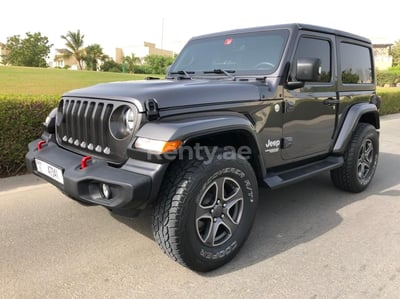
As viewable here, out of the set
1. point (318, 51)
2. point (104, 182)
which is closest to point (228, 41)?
point (318, 51)

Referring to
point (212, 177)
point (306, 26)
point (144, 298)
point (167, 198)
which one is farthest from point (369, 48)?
point (144, 298)

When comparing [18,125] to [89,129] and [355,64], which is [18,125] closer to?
[89,129]

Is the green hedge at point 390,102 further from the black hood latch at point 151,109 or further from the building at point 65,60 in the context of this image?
the building at point 65,60

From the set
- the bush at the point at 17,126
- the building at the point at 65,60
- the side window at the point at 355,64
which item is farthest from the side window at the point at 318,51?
the building at the point at 65,60

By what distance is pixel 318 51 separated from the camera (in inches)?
158

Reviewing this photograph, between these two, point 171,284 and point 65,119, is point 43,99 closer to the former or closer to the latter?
point 65,119

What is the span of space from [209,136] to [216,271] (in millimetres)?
1063

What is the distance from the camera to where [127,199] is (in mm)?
2412

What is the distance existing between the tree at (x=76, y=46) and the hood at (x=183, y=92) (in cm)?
7885

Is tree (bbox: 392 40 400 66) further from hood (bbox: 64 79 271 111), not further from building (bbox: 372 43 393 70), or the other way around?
hood (bbox: 64 79 271 111)

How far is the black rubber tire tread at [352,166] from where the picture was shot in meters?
4.48

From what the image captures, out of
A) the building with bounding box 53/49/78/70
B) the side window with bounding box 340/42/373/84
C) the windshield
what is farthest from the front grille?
the building with bounding box 53/49/78/70

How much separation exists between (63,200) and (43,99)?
1.85m

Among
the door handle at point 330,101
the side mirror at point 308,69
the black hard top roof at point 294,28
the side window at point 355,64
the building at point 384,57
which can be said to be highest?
the building at point 384,57
